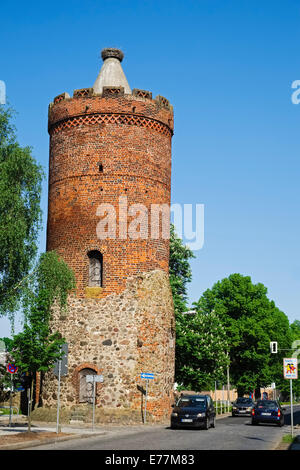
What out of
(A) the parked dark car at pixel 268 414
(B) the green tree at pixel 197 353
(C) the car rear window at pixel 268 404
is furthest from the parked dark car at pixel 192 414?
(B) the green tree at pixel 197 353

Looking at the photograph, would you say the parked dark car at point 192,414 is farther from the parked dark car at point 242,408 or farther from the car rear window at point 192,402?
the parked dark car at point 242,408

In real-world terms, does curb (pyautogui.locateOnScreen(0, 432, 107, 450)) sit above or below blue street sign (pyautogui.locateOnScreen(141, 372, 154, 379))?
below

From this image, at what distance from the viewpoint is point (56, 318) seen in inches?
1150

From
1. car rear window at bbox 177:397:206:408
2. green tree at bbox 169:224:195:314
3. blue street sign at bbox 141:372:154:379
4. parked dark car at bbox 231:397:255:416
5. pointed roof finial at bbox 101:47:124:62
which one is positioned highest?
pointed roof finial at bbox 101:47:124:62

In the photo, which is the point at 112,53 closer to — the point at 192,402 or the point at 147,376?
the point at 147,376

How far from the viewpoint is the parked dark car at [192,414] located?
2466 cm

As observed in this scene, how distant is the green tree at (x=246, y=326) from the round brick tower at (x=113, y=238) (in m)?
22.5

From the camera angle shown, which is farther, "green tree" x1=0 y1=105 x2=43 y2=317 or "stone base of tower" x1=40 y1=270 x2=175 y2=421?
"stone base of tower" x1=40 y1=270 x2=175 y2=421

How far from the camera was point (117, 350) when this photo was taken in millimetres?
27938

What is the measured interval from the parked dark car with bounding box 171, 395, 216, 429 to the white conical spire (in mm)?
15622

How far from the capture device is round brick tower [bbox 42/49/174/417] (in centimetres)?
2800

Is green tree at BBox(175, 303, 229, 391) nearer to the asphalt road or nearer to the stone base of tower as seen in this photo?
the stone base of tower

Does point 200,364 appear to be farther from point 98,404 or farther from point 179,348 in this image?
point 98,404

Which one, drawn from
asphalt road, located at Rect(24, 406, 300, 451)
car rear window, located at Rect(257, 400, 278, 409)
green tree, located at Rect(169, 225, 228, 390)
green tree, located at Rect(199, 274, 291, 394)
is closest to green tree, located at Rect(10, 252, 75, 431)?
asphalt road, located at Rect(24, 406, 300, 451)
